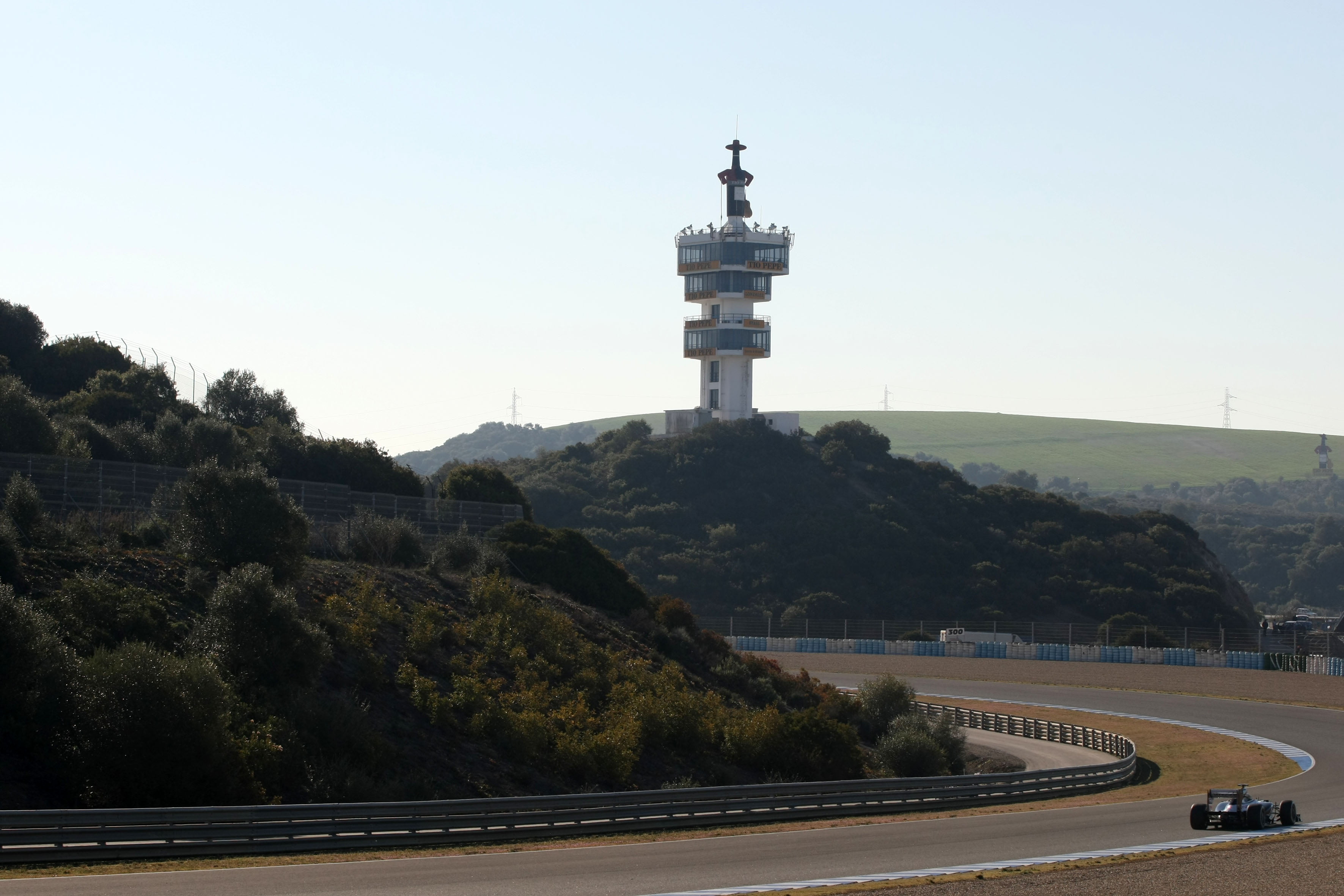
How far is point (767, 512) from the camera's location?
374 ft

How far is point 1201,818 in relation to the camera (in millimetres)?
23406

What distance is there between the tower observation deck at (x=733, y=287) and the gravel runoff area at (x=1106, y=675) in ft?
178

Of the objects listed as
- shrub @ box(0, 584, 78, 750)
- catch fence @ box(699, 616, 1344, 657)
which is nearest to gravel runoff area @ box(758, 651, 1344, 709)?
catch fence @ box(699, 616, 1344, 657)

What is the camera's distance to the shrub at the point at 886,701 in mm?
45656

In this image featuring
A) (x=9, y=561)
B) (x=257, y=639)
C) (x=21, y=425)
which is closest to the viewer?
(x=257, y=639)

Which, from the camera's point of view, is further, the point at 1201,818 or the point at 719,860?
the point at 1201,818

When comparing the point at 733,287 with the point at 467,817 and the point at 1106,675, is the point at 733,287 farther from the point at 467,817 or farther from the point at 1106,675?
the point at 467,817

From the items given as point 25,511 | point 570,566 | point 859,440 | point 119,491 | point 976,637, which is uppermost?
point 859,440

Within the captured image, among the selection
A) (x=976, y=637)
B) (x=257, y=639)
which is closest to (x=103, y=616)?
(x=257, y=639)

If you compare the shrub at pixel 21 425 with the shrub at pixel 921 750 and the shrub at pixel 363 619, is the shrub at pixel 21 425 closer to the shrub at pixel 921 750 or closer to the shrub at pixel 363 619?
the shrub at pixel 363 619

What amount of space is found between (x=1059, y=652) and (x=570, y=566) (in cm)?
3058

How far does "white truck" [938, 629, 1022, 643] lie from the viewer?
76875 mm

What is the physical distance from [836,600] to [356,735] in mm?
71486

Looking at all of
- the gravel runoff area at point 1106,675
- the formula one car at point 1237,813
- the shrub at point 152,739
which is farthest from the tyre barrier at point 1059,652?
the shrub at point 152,739
